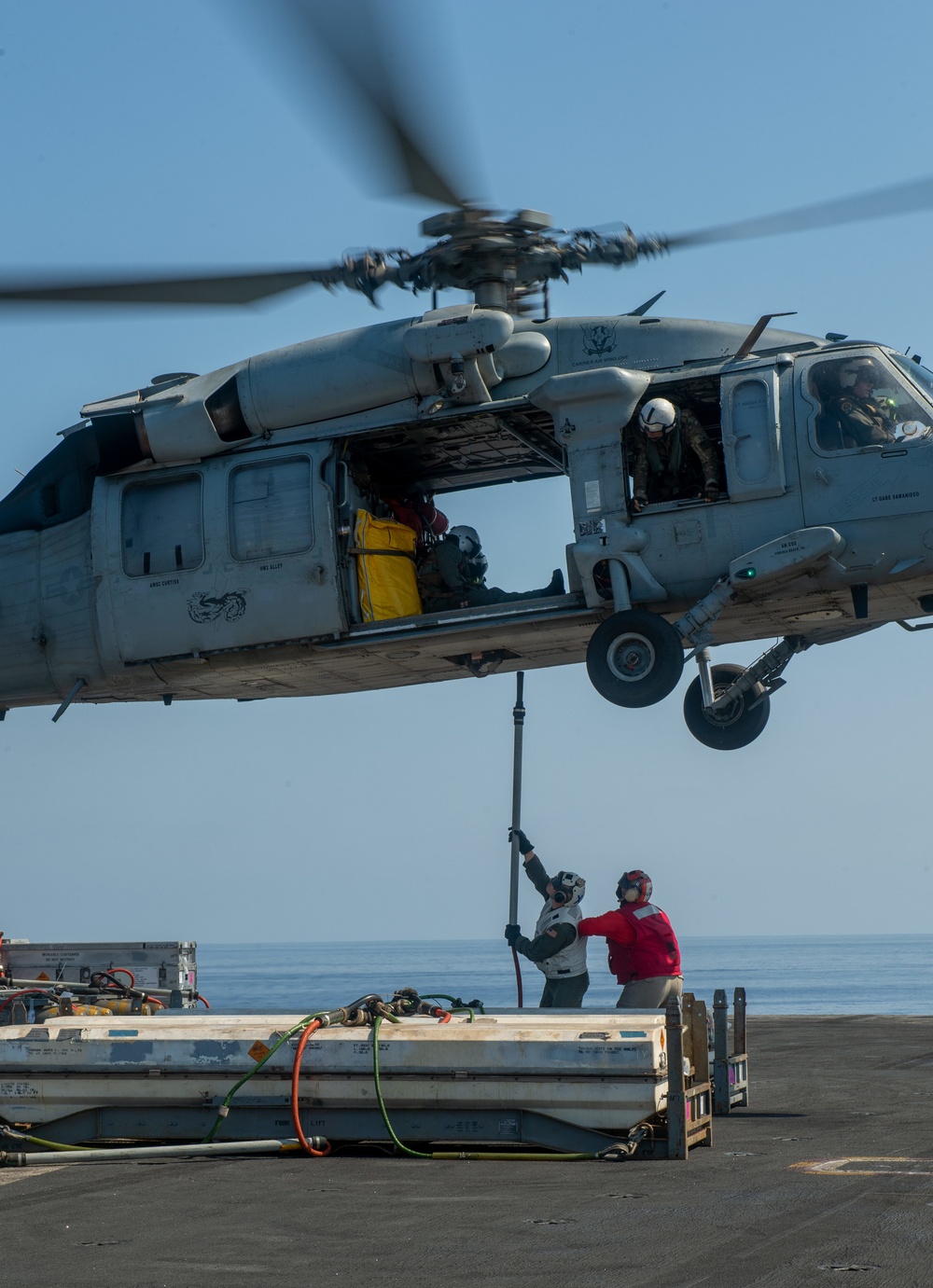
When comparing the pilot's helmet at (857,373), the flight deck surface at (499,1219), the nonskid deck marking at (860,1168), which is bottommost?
the nonskid deck marking at (860,1168)

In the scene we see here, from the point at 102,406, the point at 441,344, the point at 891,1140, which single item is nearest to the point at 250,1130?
the point at 891,1140

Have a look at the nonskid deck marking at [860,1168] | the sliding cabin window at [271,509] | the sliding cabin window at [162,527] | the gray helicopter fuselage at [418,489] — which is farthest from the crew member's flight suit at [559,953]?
the sliding cabin window at [162,527]

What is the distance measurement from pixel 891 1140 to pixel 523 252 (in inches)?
296

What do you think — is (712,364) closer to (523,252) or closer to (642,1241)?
(523,252)

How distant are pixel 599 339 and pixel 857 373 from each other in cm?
237

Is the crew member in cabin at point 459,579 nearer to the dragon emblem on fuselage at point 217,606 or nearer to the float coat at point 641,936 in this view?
the dragon emblem on fuselage at point 217,606

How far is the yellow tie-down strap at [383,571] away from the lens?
46.8 ft

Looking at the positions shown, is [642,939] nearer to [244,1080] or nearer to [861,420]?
[244,1080]

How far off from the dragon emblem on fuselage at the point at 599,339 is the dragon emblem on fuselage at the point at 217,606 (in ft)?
13.0

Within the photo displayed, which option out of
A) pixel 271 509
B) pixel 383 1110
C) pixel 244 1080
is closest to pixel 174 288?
pixel 271 509

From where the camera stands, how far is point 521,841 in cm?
1367

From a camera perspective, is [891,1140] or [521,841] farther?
[521,841]

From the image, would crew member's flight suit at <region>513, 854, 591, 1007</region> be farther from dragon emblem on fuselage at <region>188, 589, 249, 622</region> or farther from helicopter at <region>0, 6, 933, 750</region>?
dragon emblem on fuselage at <region>188, 589, 249, 622</region>

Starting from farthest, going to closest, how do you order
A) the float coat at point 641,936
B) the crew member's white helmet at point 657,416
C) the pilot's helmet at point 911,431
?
1. the crew member's white helmet at point 657,416
2. the pilot's helmet at point 911,431
3. the float coat at point 641,936
